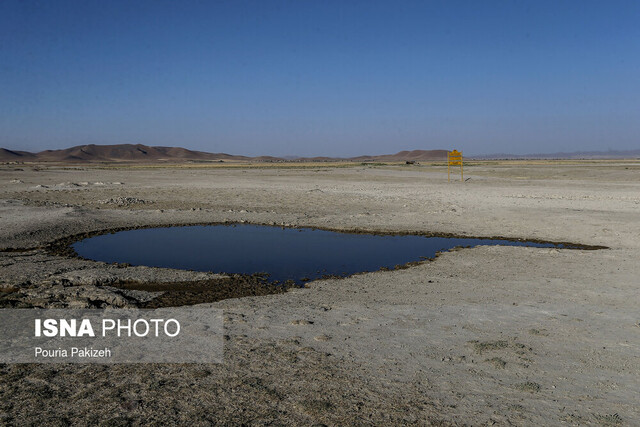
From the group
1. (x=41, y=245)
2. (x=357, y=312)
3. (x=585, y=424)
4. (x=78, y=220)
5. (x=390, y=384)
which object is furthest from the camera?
(x=78, y=220)

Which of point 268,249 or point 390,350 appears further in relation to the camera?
point 268,249

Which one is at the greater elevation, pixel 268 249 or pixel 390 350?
pixel 268 249

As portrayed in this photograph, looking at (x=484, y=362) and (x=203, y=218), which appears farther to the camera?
(x=203, y=218)

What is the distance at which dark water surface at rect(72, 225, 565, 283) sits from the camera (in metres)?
11.1

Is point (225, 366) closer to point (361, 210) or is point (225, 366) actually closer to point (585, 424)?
point (585, 424)

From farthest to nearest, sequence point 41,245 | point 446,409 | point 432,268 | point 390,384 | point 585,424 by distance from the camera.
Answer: point 41,245, point 432,268, point 390,384, point 446,409, point 585,424

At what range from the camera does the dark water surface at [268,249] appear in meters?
11.1

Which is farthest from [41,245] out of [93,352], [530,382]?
[530,382]

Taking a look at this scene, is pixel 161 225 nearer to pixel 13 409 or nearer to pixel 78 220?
pixel 78 220

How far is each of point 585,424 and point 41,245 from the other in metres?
12.6

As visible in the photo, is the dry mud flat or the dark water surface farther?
the dark water surface

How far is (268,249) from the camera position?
13.2 meters

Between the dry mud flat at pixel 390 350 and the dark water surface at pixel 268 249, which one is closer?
the dry mud flat at pixel 390 350

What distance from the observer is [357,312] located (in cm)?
754
